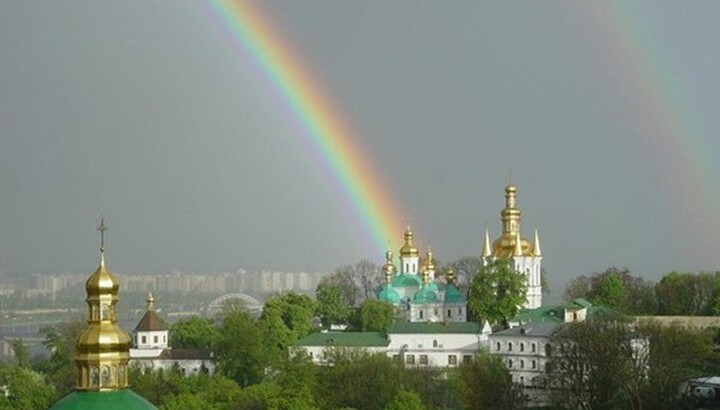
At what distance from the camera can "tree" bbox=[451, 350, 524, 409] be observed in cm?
3434

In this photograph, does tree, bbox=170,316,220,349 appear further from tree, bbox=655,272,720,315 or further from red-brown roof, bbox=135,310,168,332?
tree, bbox=655,272,720,315

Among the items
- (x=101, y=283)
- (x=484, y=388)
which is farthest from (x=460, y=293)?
(x=101, y=283)

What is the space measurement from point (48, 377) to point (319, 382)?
12570mm

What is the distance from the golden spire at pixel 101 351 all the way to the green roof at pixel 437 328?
112 ft

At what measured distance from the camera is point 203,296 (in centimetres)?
10838

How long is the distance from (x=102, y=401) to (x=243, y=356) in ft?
93.7

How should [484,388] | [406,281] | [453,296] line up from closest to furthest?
1. [484,388]
2. [453,296]
3. [406,281]

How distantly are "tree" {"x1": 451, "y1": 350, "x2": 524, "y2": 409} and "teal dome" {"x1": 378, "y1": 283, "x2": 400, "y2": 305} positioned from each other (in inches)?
772

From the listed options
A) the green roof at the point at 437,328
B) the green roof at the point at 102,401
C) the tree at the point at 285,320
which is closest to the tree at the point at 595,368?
the green roof at the point at 437,328

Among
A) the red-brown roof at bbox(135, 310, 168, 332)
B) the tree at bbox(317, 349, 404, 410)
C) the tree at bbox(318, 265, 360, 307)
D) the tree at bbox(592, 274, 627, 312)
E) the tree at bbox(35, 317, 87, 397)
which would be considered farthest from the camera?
the tree at bbox(318, 265, 360, 307)

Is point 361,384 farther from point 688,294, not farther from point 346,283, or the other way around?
point 346,283

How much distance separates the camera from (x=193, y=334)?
51.5m

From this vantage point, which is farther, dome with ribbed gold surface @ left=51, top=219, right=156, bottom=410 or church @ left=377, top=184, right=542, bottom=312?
church @ left=377, top=184, right=542, bottom=312

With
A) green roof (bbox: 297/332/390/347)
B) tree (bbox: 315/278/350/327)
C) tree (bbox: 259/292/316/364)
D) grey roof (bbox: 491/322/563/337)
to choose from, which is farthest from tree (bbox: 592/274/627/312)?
green roof (bbox: 297/332/390/347)
